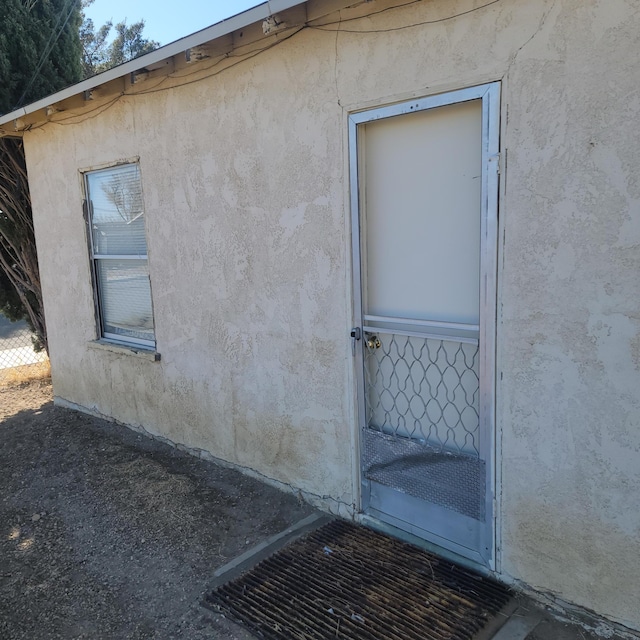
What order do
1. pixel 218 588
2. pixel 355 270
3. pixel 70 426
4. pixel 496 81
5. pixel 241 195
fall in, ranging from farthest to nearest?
1. pixel 70 426
2. pixel 241 195
3. pixel 355 270
4. pixel 218 588
5. pixel 496 81

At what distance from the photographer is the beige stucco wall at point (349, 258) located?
2264 mm

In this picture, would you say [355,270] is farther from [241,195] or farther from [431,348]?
[241,195]

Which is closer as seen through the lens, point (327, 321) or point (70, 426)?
point (327, 321)

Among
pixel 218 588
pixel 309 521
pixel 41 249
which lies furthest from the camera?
pixel 41 249

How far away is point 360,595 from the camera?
2.79 metres

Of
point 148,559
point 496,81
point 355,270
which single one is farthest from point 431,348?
point 148,559

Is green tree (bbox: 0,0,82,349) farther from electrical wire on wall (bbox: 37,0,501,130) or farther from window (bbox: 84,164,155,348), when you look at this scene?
window (bbox: 84,164,155,348)

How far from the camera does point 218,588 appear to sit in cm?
294

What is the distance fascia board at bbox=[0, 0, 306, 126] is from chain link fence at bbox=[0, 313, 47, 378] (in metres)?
4.73

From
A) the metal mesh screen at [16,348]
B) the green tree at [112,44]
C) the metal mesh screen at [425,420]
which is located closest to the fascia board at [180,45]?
the metal mesh screen at [425,420]

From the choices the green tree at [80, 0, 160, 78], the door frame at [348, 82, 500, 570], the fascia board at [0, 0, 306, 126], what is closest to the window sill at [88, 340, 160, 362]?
the fascia board at [0, 0, 306, 126]

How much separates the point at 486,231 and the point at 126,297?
12.4 feet

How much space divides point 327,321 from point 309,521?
1.33m

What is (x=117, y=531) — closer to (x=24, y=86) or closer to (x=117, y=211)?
(x=117, y=211)
